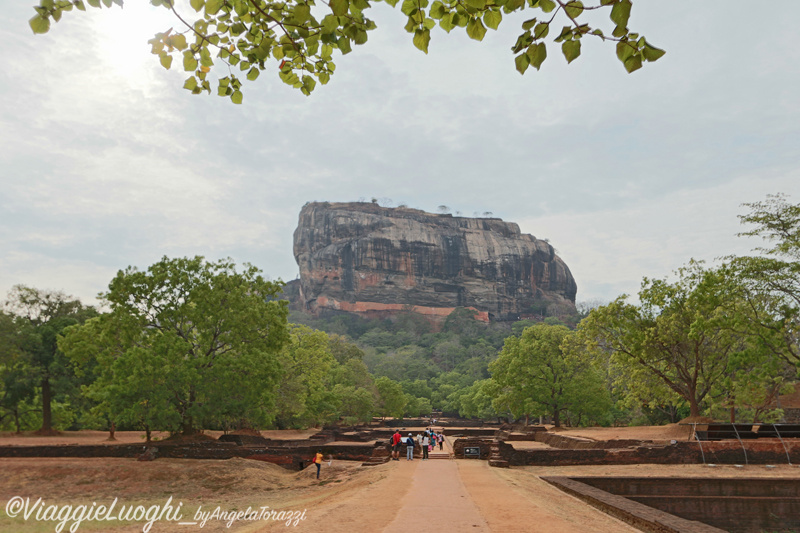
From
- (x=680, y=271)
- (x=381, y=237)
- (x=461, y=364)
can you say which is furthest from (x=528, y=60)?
(x=381, y=237)

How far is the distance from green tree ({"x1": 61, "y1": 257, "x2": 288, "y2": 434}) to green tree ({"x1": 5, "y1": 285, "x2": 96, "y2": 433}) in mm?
8016

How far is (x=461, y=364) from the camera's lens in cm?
10250

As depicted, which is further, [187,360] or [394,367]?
[394,367]

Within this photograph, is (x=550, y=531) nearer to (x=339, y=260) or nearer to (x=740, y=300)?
(x=740, y=300)

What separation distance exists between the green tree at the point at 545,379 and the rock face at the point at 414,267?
111 m

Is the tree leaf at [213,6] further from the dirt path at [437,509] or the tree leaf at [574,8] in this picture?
the dirt path at [437,509]

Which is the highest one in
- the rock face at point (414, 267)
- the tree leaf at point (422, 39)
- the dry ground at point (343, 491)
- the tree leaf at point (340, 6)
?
the rock face at point (414, 267)

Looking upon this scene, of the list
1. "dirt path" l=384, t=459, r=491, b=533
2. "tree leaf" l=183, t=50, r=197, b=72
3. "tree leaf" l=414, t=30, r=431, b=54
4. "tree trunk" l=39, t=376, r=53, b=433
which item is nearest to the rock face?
"tree trunk" l=39, t=376, r=53, b=433

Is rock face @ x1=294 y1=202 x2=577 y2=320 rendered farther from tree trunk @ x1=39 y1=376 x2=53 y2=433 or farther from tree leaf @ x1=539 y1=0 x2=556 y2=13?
tree leaf @ x1=539 y1=0 x2=556 y2=13

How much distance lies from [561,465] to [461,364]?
8372 cm

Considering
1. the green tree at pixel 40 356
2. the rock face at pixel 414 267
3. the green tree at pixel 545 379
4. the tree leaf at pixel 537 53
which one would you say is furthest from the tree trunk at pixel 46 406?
the rock face at pixel 414 267

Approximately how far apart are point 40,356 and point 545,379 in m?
34.2

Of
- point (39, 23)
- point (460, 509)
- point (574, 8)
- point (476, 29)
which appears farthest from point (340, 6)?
point (460, 509)

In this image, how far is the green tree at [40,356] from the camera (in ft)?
105
